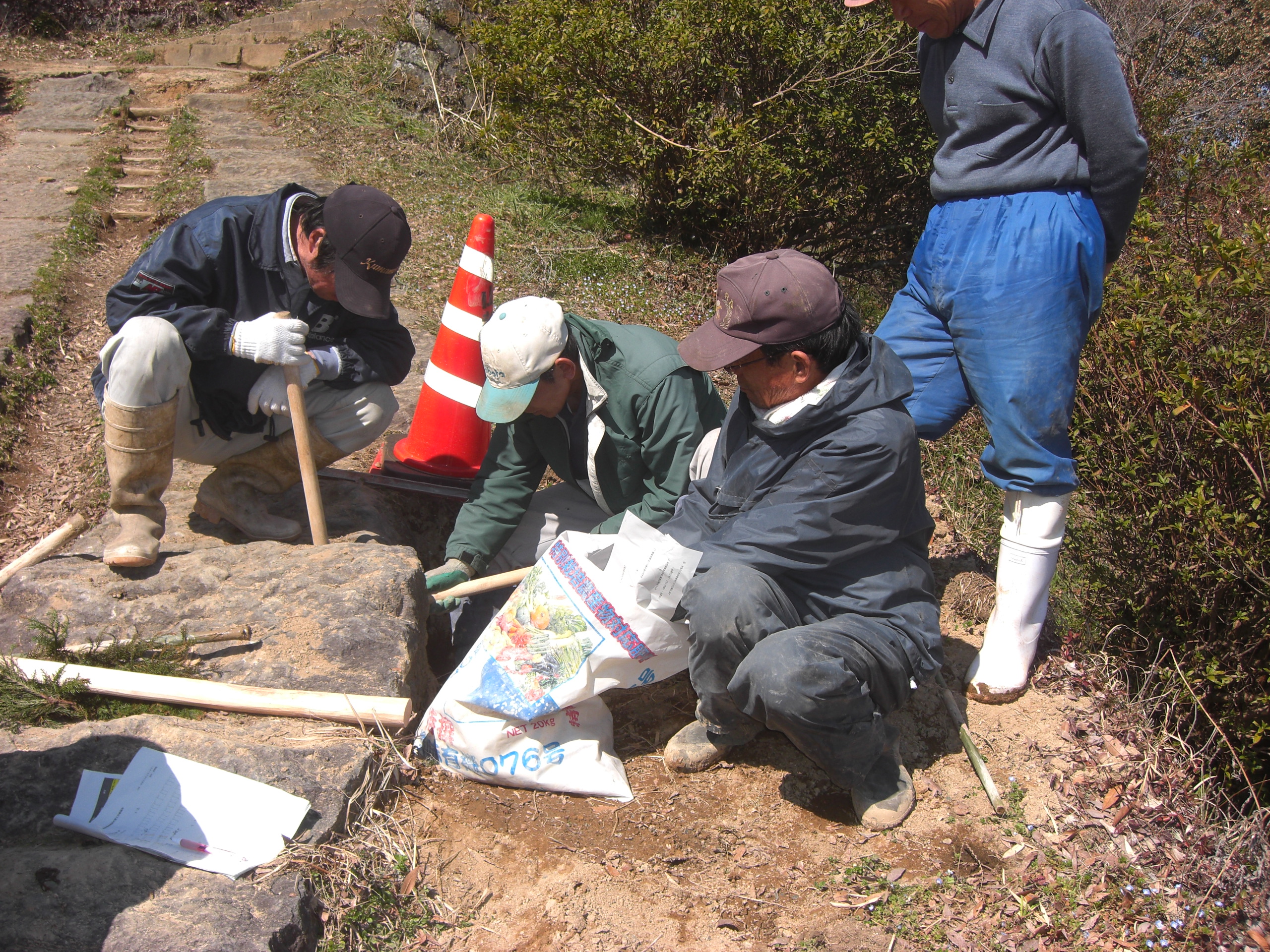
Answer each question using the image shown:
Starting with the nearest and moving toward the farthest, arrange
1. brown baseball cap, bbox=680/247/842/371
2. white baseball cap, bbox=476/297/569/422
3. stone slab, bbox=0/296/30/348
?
brown baseball cap, bbox=680/247/842/371
white baseball cap, bbox=476/297/569/422
stone slab, bbox=0/296/30/348

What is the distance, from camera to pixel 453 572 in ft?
10.2

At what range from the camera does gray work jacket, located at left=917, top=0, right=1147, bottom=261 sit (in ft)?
7.44

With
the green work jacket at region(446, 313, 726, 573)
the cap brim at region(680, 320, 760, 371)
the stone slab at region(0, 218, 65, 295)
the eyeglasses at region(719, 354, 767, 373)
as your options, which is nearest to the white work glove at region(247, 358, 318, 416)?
the green work jacket at region(446, 313, 726, 573)

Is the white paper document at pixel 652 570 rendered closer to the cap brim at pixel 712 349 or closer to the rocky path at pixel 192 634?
the cap brim at pixel 712 349

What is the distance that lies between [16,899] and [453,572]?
1.55m

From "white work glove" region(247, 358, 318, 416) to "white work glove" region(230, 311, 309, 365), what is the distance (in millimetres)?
135

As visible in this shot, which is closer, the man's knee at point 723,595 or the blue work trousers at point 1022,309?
the man's knee at point 723,595

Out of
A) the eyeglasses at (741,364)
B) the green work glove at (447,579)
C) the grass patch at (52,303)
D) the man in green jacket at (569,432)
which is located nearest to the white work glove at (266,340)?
the man in green jacket at (569,432)

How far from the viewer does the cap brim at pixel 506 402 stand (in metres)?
2.71

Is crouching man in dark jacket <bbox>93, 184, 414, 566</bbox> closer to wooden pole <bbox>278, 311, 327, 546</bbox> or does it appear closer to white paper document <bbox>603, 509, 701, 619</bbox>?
wooden pole <bbox>278, 311, 327, 546</bbox>

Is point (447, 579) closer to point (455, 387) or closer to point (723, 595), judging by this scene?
point (455, 387)

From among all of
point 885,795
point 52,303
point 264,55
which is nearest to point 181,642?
point 885,795

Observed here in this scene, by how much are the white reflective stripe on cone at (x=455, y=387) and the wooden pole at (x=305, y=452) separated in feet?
1.79

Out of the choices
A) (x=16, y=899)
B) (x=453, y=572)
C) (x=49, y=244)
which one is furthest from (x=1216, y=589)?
(x=49, y=244)
